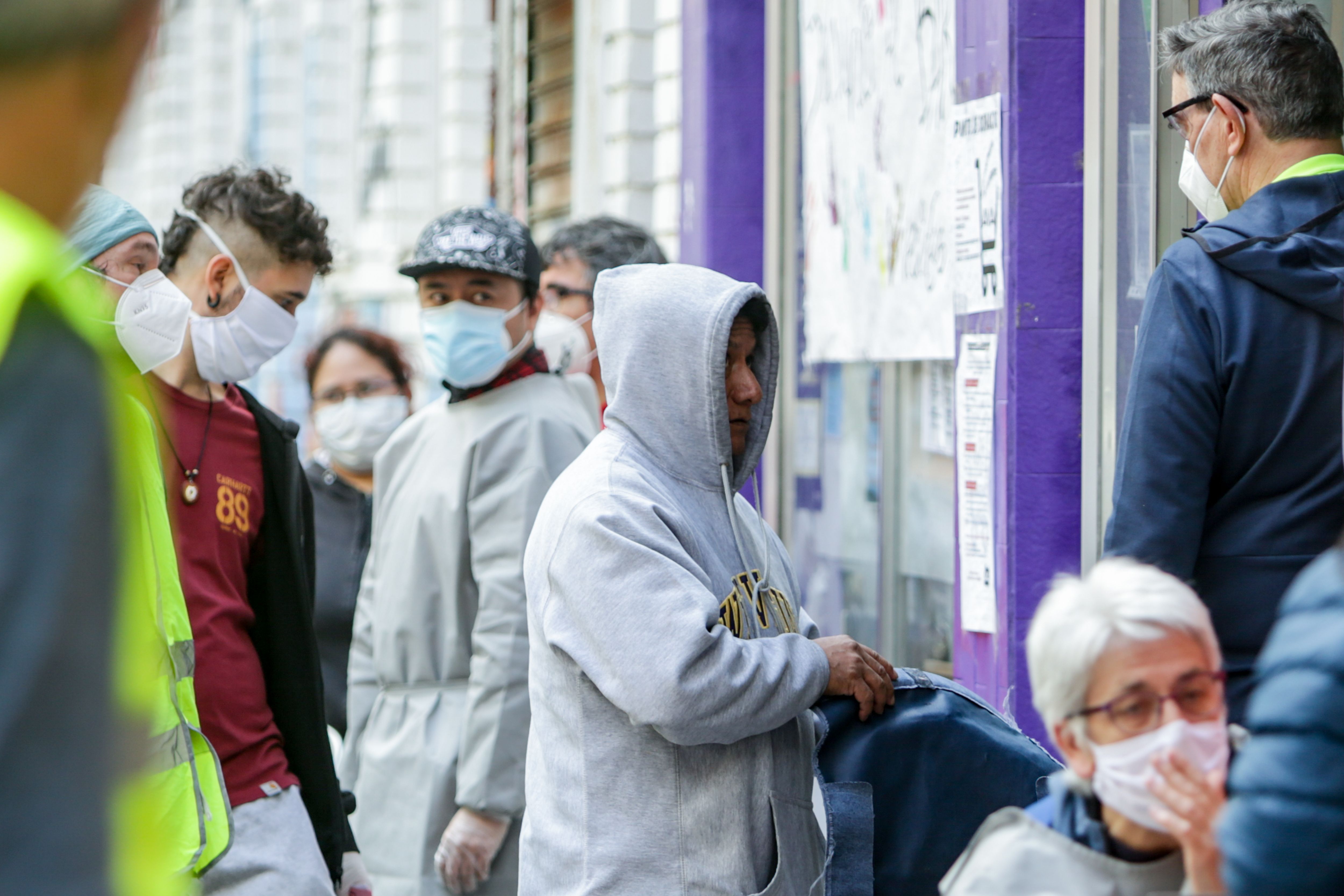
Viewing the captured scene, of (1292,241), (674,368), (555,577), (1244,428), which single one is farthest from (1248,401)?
(555,577)

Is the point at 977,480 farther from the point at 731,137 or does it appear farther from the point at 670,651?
the point at 731,137

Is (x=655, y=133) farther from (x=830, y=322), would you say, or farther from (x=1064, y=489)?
(x=1064, y=489)

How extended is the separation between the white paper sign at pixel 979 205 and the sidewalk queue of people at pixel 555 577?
1.06m

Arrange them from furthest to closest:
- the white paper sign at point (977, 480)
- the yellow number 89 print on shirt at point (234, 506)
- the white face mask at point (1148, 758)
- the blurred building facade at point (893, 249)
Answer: the white paper sign at point (977, 480) → the blurred building facade at point (893, 249) → the yellow number 89 print on shirt at point (234, 506) → the white face mask at point (1148, 758)

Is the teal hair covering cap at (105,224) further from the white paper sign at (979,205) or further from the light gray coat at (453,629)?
the white paper sign at (979,205)

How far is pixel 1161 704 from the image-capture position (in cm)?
180

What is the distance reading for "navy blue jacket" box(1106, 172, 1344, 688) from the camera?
2709mm

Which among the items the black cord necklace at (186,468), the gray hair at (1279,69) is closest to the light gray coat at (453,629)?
the black cord necklace at (186,468)

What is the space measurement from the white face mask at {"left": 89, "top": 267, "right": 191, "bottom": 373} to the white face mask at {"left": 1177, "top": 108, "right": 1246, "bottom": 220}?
6.78 ft

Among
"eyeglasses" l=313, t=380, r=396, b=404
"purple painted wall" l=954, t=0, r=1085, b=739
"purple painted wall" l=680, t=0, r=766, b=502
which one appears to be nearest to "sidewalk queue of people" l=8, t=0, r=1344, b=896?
"purple painted wall" l=954, t=0, r=1085, b=739

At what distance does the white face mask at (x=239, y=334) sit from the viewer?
3656 millimetres

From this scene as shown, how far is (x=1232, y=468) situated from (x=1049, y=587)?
3.96ft

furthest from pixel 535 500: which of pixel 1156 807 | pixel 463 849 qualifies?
pixel 1156 807

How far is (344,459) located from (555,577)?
12.3 ft
